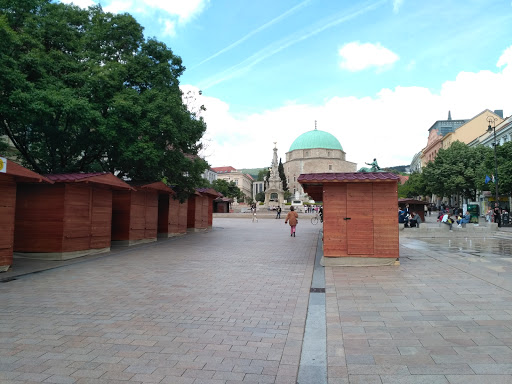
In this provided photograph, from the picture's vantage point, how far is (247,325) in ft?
17.5

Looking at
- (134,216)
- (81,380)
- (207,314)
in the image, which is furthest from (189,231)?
(81,380)

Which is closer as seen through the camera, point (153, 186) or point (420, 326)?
point (420, 326)

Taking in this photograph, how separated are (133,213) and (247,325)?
11.9 m

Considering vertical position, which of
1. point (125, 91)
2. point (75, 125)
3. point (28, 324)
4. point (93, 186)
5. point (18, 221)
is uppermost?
point (125, 91)

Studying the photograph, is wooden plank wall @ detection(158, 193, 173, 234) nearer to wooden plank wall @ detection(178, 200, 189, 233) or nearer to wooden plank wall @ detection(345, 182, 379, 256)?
wooden plank wall @ detection(178, 200, 189, 233)

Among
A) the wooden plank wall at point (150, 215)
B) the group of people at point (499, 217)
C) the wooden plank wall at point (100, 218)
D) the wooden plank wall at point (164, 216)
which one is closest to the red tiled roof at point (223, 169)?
the group of people at point (499, 217)

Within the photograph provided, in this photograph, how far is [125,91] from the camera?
563 inches

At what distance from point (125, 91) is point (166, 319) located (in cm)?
1100

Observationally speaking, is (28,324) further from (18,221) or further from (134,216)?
(134,216)

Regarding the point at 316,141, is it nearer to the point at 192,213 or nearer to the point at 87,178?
the point at 192,213

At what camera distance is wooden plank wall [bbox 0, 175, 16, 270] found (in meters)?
9.52

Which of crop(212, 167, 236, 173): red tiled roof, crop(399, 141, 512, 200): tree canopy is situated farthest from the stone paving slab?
crop(212, 167, 236, 173): red tiled roof

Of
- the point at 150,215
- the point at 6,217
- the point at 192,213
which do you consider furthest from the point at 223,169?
the point at 6,217

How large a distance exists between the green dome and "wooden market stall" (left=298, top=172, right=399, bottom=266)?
352 ft
